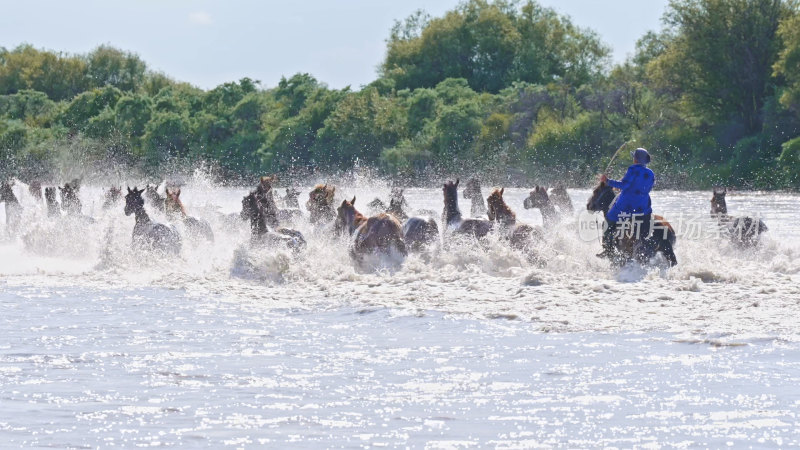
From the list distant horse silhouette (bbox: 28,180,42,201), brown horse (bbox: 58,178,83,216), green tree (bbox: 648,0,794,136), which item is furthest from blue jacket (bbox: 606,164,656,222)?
green tree (bbox: 648,0,794,136)

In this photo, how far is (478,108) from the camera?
231 ft

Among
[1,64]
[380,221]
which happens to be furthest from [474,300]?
[1,64]

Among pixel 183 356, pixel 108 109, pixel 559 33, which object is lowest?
pixel 183 356

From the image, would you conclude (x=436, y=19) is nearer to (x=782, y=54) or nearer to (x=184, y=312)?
(x=782, y=54)

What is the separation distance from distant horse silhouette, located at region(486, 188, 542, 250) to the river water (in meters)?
0.31

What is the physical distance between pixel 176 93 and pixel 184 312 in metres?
76.6

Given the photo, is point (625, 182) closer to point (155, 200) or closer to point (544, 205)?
point (544, 205)

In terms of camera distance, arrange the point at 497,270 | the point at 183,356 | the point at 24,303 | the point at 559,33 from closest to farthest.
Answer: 1. the point at 183,356
2. the point at 24,303
3. the point at 497,270
4. the point at 559,33

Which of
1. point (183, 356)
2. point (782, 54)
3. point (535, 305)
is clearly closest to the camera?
point (183, 356)

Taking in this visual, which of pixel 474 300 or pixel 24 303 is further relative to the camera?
pixel 24 303

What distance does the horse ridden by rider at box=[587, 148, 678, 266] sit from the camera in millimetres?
15938

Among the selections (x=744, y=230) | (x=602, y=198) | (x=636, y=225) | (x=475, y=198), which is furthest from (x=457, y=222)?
(x=744, y=230)

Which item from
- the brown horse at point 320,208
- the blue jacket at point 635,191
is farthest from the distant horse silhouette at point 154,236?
the blue jacket at point 635,191

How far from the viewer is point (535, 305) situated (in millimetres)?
13422
